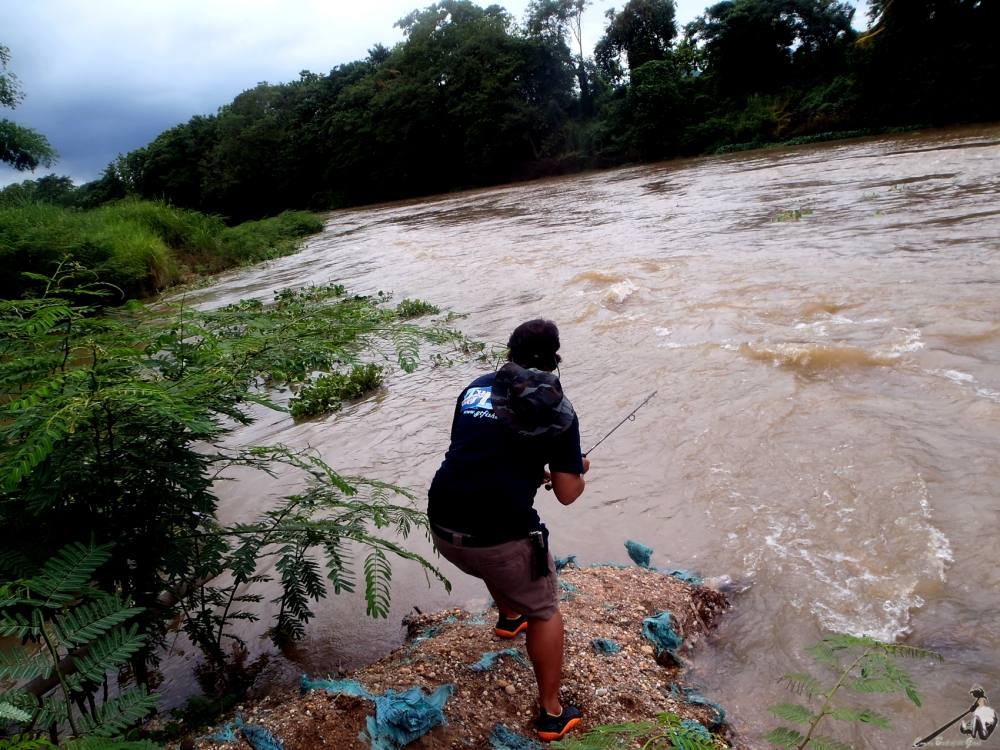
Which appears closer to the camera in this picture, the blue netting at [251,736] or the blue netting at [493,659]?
the blue netting at [251,736]

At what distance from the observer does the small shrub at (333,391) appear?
7211 mm

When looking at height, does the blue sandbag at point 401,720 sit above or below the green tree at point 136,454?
below

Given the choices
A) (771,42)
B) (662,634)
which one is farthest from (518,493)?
(771,42)

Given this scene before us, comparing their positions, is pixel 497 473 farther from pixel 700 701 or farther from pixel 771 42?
pixel 771 42

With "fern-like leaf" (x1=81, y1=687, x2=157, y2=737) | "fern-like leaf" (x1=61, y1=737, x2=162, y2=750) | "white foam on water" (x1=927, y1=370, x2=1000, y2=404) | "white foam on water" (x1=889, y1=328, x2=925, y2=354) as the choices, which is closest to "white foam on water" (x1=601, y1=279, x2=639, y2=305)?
"white foam on water" (x1=889, y1=328, x2=925, y2=354)

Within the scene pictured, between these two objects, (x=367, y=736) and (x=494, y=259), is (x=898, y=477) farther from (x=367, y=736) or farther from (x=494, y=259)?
(x=494, y=259)

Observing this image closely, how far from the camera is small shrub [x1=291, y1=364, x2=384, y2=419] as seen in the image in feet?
23.7

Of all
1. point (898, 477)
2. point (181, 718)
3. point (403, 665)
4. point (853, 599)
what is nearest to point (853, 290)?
point (898, 477)

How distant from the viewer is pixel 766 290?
8.71 metres

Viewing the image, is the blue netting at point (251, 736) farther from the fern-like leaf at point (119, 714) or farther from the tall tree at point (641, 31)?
the tall tree at point (641, 31)

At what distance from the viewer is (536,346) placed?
2607 mm

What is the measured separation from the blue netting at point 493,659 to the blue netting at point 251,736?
0.85m

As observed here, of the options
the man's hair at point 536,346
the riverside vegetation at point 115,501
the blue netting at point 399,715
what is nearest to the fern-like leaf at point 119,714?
the riverside vegetation at point 115,501

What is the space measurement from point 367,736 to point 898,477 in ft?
12.4
